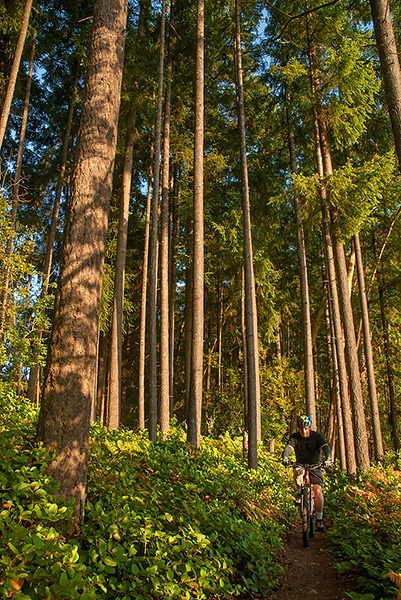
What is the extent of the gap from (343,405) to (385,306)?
8843 millimetres

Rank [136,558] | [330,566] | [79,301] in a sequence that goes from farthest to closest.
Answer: [330,566] → [79,301] → [136,558]

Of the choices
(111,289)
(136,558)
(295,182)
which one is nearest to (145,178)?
(111,289)

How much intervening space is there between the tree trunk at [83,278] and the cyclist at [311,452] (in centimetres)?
443

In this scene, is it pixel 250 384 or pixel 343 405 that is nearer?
pixel 250 384

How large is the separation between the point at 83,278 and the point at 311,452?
17.7 ft

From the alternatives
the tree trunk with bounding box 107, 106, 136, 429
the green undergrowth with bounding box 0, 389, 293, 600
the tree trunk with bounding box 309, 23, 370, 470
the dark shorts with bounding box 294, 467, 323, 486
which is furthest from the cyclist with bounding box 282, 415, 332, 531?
the tree trunk with bounding box 107, 106, 136, 429

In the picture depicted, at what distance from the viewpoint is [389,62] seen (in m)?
4.98

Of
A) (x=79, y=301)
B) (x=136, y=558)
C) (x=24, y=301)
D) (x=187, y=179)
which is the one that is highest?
(x=187, y=179)

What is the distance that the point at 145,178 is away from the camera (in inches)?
753

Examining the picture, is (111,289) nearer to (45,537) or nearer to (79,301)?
(79,301)

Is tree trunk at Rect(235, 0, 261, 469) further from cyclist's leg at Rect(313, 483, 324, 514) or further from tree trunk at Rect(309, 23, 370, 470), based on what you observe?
cyclist's leg at Rect(313, 483, 324, 514)

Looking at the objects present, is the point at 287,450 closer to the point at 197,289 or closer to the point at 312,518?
the point at 312,518

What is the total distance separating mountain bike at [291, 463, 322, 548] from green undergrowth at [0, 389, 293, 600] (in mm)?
550

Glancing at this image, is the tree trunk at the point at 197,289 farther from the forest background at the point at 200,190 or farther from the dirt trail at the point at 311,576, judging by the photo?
the dirt trail at the point at 311,576
